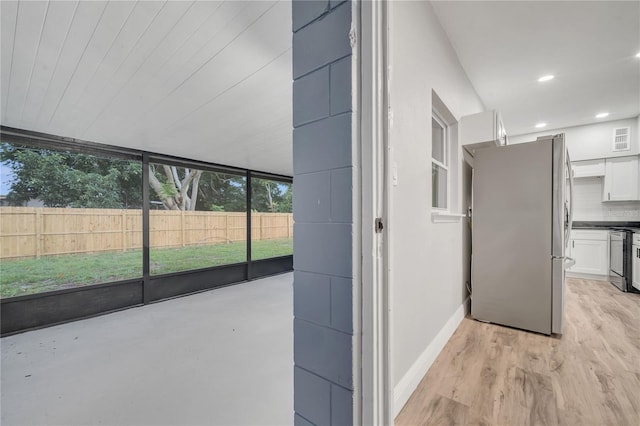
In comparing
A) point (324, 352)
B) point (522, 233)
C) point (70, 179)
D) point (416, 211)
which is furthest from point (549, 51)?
point (70, 179)

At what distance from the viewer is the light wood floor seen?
4.69 feet

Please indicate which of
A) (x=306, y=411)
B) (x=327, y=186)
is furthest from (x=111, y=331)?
(x=327, y=186)

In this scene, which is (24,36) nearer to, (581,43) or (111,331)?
(111,331)

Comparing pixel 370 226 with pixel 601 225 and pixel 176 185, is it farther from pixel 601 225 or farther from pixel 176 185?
pixel 601 225

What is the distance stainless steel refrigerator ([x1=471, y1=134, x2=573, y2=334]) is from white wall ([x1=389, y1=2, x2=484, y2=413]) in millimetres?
568

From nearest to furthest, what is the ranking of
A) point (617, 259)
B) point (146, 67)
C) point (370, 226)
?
point (370, 226) < point (146, 67) < point (617, 259)

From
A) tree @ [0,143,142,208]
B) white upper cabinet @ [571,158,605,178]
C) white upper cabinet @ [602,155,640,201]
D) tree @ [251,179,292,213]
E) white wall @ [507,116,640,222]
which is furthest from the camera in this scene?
tree @ [251,179,292,213]

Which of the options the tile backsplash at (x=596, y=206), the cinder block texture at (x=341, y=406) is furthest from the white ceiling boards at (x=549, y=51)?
the cinder block texture at (x=341, y=406)

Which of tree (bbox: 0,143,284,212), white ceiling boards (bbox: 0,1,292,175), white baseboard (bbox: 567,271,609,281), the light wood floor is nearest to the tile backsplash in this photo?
white baseboard (bbox: 567,271,609,281)

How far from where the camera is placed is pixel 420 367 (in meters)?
1.72

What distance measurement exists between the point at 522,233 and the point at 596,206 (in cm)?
338

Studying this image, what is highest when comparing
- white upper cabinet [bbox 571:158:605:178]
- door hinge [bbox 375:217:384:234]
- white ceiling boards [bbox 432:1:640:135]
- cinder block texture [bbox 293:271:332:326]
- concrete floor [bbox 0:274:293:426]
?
white ceiling boards [bbox 432:1:640:135]

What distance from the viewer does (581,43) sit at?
2357 mm

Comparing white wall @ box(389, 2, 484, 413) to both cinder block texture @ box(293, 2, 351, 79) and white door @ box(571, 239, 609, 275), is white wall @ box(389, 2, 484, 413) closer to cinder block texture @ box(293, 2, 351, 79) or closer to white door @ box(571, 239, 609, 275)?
cinder block texture @ box(293, 2, 351, 79)
